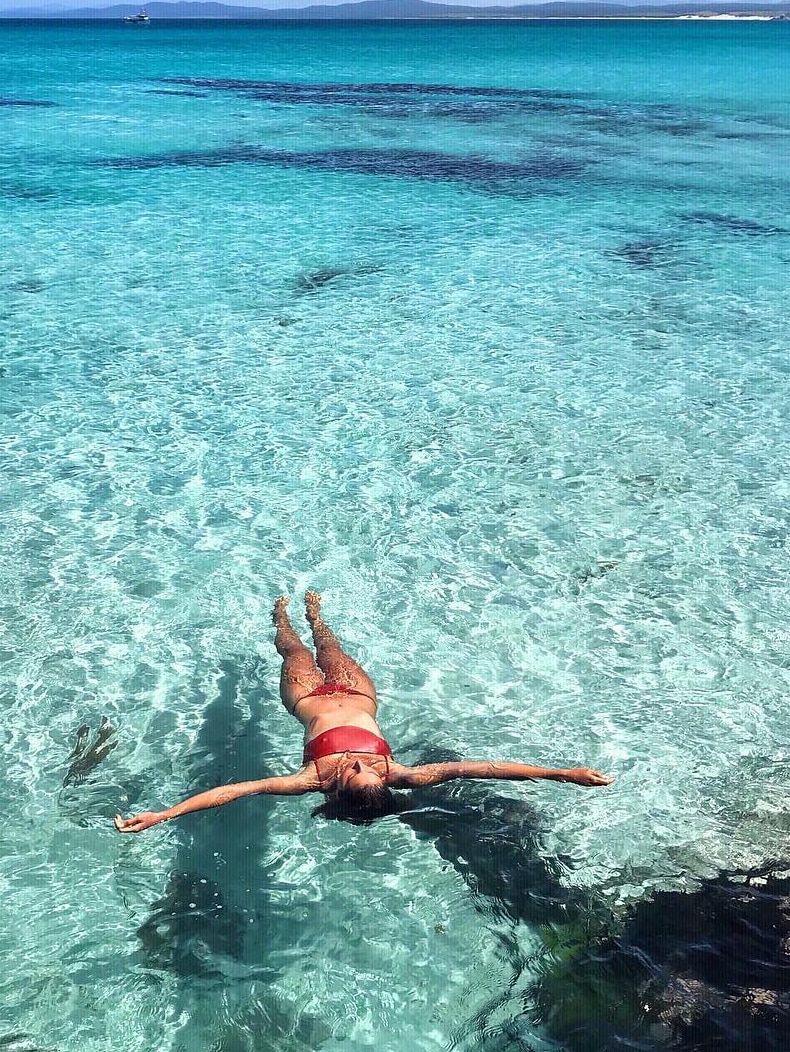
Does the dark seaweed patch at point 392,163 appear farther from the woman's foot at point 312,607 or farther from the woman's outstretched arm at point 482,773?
the woman's outstretched arm at point 482,773

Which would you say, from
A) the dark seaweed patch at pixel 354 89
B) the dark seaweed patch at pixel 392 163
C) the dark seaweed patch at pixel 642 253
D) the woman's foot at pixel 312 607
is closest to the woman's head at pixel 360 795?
the woman's foot at pixel 312 607

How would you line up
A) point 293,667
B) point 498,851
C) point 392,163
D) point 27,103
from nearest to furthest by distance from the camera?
point 498,851
point 293,667
point 392,163
point 27,103

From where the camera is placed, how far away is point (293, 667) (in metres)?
6.97

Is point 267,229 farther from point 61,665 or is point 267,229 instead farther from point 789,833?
point 789,833

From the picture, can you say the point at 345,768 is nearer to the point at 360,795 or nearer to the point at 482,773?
the point at 360,795

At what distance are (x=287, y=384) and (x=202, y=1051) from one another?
30.5 feet

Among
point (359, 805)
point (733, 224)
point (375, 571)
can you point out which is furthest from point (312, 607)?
point (733, 224)

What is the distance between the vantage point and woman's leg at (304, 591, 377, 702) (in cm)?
666

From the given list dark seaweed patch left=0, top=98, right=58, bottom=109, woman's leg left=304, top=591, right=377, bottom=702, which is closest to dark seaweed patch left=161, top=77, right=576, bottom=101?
dark seaweed patch left=0, top=98, right=58, bottom=109

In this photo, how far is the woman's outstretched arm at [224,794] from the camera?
4.98 metres

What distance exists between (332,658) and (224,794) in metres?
1.84

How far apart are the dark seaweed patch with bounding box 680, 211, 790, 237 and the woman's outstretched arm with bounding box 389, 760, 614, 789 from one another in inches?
702

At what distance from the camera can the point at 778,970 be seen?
15.7 ft

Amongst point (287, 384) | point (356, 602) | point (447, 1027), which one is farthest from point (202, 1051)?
point (287, 384)
